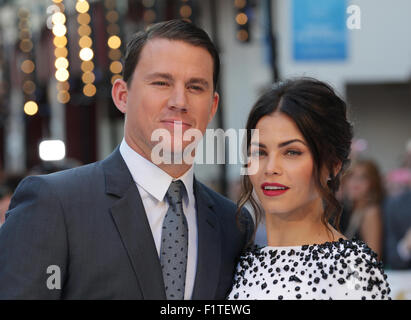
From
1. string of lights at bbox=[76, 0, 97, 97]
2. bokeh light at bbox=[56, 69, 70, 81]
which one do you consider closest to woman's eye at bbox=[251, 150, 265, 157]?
string of lights at bbox=[76, 0, 97, 97]

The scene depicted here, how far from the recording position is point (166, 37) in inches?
108

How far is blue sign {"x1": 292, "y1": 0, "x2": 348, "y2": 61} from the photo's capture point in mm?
6215

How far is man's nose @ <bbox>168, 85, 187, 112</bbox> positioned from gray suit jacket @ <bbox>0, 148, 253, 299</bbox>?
1.14ft

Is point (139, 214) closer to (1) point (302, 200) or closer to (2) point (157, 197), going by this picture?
(2) point (157, 197)

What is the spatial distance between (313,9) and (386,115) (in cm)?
1124

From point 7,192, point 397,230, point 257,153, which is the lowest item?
point 397,230

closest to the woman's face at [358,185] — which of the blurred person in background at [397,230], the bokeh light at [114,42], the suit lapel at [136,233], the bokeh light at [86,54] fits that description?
the blurred person in background at [397,230]

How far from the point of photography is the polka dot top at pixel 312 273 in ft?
8.61

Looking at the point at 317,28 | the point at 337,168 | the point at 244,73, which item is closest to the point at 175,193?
the point at 337,168

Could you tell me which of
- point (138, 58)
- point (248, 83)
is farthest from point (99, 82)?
point (138, 58)

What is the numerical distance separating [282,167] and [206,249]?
47cm

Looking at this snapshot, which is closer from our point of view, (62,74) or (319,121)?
(319,121)

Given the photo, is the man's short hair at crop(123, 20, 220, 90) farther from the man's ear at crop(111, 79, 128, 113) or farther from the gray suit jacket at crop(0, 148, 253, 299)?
the gray suit jacket at crop(0, 148, 253, 299)
